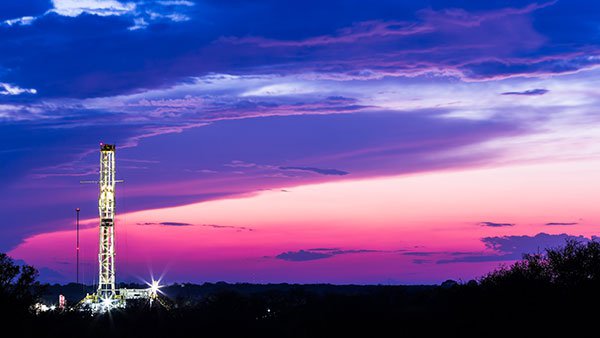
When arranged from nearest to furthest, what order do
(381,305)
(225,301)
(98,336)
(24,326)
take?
1. (24,326)
2. (98,336)
3. (381,305)
4. (225,301)

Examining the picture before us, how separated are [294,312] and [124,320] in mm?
16316

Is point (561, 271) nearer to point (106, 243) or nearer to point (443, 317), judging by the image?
point (443, 317)

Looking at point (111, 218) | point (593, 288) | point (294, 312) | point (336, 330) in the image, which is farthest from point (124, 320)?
point (593, 288)

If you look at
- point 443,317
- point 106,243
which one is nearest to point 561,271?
point 443,317

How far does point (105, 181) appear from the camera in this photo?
90.4m

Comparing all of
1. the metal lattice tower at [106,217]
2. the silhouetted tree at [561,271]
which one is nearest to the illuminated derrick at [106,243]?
the metal lattice tower at [106,217]

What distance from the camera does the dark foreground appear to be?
60.6 m

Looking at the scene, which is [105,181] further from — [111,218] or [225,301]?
[225,301]

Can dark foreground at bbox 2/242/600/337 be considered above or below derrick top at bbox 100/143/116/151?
below

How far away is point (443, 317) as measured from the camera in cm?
6850

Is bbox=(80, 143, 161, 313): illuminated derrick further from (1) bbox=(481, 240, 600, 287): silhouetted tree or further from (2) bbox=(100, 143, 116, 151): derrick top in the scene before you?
(1) bbox=(481, 240, 600, 287): silhouetted tree

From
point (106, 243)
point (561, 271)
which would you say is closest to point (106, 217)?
point (106, 243)

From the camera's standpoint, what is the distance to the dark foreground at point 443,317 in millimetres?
60594

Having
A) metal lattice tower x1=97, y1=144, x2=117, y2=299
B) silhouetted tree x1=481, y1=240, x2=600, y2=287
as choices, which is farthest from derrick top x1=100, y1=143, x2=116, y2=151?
silhouetted tree x1=481, y1=240, x2=600, y2=287
